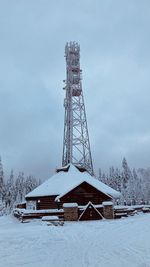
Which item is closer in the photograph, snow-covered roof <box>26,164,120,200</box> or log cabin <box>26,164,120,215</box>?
log cabin <box>26,164,120,215</box>

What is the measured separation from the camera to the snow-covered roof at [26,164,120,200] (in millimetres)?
29058

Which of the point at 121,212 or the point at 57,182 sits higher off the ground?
the point at 57,182

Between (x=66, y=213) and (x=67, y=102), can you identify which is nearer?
(x=66, y=213)

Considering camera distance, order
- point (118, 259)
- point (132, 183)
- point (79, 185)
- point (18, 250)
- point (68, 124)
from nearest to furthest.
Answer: point (118, 259), point (18, 250), point (79, 185), point (68, 124), point (132, 183)

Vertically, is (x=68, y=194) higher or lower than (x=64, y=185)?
lower

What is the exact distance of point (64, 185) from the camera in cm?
3056

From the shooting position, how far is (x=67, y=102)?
4122cm

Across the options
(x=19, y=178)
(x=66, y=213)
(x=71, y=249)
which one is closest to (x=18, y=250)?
(x=71, y=249)

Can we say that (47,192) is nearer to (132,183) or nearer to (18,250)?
(18,250)

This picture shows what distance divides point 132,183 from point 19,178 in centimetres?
4660

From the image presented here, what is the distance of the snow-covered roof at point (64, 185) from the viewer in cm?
2906

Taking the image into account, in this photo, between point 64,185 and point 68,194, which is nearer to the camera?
point 68,194

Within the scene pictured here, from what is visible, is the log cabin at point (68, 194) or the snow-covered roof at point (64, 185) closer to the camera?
the log cabin at point (68, 194)

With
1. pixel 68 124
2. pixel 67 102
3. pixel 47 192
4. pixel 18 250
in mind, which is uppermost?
pixel 67 102
